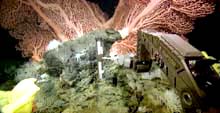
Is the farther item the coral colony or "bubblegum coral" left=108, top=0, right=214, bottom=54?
the coral colony

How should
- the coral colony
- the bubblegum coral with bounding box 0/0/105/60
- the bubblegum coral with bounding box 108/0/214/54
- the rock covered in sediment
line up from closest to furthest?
the rock covered in sediment → the bubblegum coral with bounding box 108/0/214/54 → the coral colony → the bubblegum coral with bounding box 0/0/105/60

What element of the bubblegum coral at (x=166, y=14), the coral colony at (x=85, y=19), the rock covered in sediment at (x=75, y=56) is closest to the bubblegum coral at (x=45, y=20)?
the coral colony at (x=85, y=19)

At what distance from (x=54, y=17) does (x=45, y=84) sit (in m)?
2.90

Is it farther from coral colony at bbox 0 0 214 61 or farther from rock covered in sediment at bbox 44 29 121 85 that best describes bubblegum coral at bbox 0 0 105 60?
rock covered in sediment at bbox 44 29 121 85

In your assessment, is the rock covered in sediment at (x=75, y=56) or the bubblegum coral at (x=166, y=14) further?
the bubblegum coral at (x=166, y=14)

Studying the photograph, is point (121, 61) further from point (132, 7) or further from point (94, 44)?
point (132, 7)

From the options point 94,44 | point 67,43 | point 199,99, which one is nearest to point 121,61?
point 94,44

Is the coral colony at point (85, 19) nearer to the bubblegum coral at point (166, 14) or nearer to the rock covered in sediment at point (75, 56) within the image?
the bubblegum coral at point (166, 14)

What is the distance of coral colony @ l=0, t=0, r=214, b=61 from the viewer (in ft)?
20.3

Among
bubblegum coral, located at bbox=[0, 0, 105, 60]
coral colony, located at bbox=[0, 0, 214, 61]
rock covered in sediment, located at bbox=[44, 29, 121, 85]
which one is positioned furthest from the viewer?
bubblegum coral, located at bbox=[0, 0, 105, 60]

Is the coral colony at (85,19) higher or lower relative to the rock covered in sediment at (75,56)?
higher

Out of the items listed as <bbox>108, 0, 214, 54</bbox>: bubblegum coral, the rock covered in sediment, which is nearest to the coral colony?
<bbox>108, 0, 214, 54</bbox>: bubblegum coral

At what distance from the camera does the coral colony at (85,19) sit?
618 cm

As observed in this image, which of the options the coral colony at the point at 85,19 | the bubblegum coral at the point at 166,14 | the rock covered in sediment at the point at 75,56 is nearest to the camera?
the rock covered in sediment at the point at 75,56
